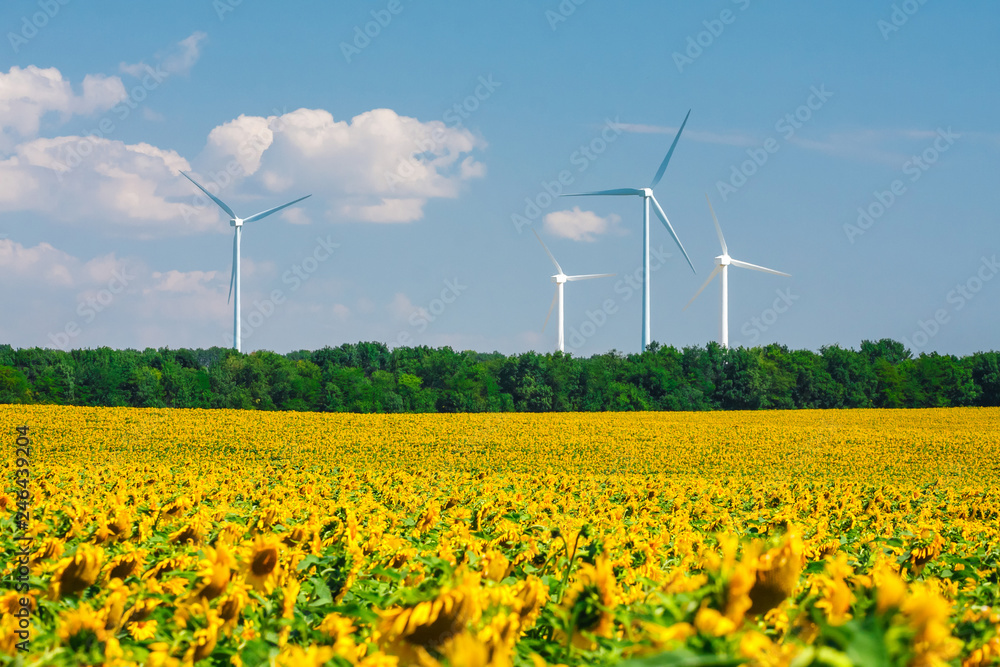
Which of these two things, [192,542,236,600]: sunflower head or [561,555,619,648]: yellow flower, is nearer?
[561,555,619,648]: yellow flower

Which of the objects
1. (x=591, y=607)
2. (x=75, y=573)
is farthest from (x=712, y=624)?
(x=75, y=573)

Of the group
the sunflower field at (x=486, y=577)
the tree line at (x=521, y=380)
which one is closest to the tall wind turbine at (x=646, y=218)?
the tree line at (x=521, y=380)

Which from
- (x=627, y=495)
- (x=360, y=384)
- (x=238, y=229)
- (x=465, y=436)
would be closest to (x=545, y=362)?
(x=360, y=384)

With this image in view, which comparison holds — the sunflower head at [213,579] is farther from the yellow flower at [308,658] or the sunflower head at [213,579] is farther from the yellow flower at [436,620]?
the yellow flower at [436,620]

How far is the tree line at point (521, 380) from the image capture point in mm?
51000

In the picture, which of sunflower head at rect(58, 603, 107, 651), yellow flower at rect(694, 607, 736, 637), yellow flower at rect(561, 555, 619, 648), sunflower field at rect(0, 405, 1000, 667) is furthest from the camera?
sunflower head at rect(58, 603, 107, 651)

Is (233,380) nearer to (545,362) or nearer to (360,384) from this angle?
(360,384)

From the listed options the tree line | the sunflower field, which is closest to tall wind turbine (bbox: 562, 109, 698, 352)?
the tree line

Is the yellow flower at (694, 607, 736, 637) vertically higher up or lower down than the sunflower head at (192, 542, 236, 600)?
higher up

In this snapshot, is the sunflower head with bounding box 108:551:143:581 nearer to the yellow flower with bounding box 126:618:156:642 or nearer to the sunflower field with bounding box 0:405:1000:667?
the sunflower field with bounding box 0:405:1000:667

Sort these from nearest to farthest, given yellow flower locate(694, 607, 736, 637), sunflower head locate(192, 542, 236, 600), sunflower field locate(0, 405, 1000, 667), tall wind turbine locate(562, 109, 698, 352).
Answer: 1. yellow flower locate(694, 607, 736, 637)
2. sunflower field locate(0, 405, 1000, 667)
3. sunflower head locate(192, 542, 236, 600)
4. tall wind turbine locate(562, 109, 698, 352)

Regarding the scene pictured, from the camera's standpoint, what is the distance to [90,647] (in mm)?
2188

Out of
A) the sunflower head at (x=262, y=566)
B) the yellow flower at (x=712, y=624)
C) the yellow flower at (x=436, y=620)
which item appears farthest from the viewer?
the sunflower head at (x=262, y=566)

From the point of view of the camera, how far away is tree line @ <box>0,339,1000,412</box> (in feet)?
167
